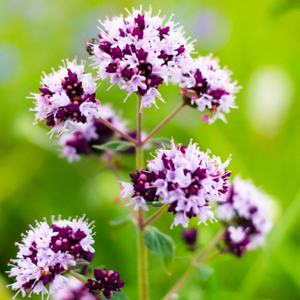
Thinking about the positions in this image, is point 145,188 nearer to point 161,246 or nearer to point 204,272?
point 161,246

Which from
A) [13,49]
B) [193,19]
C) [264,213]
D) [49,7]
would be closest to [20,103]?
[13,49]

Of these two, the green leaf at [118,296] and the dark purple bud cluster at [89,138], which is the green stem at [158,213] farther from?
the dark purple bud cluster at [89,138]

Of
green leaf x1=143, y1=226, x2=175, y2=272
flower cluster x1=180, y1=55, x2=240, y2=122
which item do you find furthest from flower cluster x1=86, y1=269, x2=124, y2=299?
flower cluster x1=180, y1=55, x2=240, y2=122

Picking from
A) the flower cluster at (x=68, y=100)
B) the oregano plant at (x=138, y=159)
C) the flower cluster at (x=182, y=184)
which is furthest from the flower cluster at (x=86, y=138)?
the flower cluster at (x=182, y=184)

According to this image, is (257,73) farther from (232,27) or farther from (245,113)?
(232,27)

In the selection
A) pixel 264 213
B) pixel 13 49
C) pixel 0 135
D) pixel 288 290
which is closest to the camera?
pixel 264 213

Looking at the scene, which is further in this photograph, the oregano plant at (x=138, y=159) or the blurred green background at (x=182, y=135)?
the blurred green background at (x=182, y=135)

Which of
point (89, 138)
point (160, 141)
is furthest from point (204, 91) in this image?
point (89, 138)
